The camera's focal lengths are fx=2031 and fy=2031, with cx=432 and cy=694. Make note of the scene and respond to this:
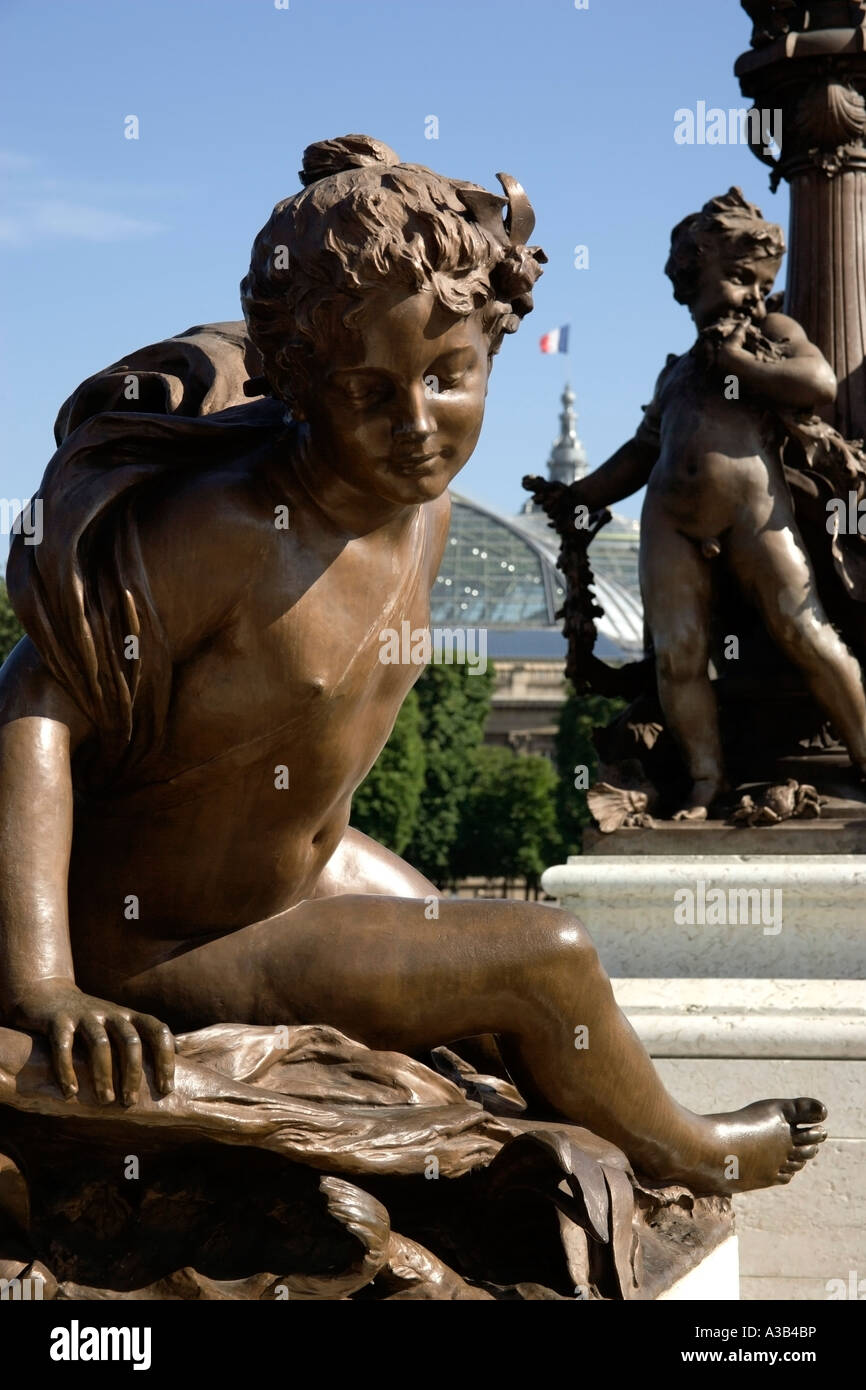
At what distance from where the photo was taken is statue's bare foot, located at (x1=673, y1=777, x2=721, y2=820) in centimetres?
777

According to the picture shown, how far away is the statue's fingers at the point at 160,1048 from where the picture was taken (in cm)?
281

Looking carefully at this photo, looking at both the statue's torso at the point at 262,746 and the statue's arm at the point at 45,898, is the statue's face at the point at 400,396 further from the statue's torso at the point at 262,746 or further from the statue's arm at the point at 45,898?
the statue's arm at the point at 45,898

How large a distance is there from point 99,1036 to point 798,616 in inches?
211

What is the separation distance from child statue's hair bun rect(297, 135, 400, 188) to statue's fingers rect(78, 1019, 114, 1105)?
132cm

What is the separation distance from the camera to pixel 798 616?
25.4 ft

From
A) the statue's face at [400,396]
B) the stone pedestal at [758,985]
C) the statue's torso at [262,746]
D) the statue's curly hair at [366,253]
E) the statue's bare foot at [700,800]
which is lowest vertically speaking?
the stone pedestal at [758,985]

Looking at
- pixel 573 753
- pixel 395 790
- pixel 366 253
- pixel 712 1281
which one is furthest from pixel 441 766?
pixel 366 253

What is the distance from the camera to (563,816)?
43031 millimetres

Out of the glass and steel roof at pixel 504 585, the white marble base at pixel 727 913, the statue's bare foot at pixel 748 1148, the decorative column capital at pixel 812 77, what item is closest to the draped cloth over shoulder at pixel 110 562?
the statue's bare foot at pixel 748 1148

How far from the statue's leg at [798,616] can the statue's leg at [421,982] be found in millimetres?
4601

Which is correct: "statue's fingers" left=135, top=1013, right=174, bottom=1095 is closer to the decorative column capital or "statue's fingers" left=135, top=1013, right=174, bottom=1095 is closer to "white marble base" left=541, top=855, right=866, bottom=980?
"white marble base" left=541, top=855, right=866, bottom=980

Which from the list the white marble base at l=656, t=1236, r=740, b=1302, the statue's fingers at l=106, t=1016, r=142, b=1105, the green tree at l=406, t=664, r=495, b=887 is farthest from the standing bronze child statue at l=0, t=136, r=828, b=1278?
the green tree at l=406, t=664, r=495, b=887

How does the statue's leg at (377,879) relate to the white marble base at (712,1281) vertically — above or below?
above

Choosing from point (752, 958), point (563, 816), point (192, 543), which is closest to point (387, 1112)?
point (192, 543)
